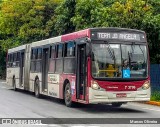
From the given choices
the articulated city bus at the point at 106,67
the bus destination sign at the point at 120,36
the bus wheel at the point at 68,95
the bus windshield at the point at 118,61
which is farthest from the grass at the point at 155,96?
the bus destination sign at the point at 120,36

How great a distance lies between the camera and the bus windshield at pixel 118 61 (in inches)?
590

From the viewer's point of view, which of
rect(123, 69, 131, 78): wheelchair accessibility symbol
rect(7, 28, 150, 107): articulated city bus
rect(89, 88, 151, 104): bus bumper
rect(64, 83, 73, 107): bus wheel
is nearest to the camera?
rect(89, 88, 151, 104): bus bumper

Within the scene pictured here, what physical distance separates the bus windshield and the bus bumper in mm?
584

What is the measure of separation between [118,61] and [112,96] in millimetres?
1309

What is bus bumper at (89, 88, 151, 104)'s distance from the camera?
583 inches

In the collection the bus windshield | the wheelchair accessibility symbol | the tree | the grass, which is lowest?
the grass

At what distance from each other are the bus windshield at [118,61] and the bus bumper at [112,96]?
1.91 ft

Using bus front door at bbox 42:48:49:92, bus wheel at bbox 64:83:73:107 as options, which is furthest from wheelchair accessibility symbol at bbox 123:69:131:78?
bus front door at bbox 42:48:49:92

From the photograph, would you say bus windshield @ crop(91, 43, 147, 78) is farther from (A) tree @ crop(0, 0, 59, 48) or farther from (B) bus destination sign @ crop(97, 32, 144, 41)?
(A) tree @ crop(0, 0, 59, 48)

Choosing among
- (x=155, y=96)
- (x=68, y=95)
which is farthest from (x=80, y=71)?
(x=155, y=96)

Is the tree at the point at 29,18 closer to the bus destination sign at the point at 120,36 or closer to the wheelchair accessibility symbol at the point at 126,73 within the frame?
the bus destination sign at the point at 120,36

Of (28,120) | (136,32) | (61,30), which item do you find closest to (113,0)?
(61,30)

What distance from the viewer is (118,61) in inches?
598

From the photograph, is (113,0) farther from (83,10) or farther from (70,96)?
(70,96)
